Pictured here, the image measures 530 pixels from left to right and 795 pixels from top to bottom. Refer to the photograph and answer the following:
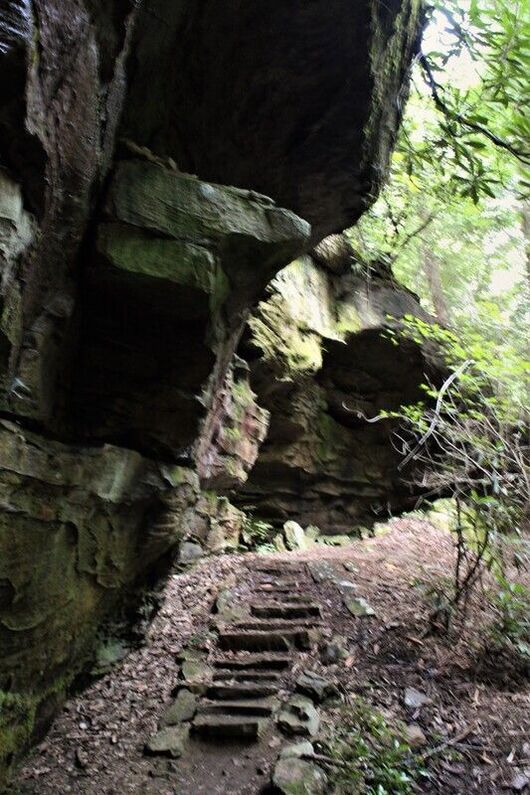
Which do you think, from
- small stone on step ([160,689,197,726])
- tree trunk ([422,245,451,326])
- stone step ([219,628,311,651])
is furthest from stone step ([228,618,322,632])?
tree trunk ([422,245,451,326])

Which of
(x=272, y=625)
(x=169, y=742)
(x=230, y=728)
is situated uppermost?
(x=272, y=625)

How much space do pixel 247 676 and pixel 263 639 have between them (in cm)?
65

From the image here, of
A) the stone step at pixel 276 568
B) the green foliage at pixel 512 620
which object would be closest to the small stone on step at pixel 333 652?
the green foliage at pixel 512 620

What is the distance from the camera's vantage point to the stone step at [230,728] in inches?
181

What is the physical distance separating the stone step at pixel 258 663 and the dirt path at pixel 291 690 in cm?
9

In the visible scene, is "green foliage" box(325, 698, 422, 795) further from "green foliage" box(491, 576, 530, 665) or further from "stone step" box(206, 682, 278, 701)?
"green foliage" box(491, 576, 530, 665)

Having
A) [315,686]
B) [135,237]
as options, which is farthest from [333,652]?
[135,237]

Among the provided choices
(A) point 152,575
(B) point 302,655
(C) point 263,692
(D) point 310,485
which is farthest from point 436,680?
(D) point 310,485

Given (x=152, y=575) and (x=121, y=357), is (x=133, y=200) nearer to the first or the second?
(x=121, y=357)

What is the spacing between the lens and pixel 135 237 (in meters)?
3.76

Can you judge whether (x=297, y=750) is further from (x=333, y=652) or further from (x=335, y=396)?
(x=335, y=396)

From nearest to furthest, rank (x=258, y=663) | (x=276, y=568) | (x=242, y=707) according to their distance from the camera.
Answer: (x=242, y=707), (x=258, y=663), (x=276, y=568)

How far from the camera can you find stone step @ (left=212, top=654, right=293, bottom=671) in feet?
18.6

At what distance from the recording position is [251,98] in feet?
14.9
